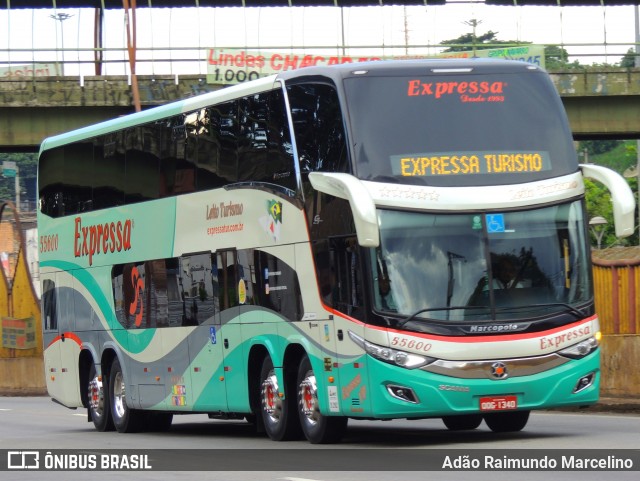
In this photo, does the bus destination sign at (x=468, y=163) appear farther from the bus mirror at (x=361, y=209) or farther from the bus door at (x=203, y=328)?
the bus door at (x=203, y=328)

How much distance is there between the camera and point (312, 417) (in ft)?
57.1

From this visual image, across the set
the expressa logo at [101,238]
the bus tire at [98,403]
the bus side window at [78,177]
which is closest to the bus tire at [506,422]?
the expressa logo at [101,238]

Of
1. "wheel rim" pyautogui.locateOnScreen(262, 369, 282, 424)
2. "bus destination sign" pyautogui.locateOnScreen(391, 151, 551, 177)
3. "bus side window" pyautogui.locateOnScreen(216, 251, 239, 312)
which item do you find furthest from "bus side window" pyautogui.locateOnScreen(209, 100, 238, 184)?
"bus destination sign" pyautogui.locateOnScreen(391, 151, 551, 177)

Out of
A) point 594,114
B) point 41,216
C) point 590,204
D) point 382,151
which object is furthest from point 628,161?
point 382,151

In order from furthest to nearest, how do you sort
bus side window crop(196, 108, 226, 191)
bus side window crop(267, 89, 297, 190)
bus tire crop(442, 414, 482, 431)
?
bus side window crop(196, 108, 226, 191) → bus tire crop(442, 414, 482, 431) → bus side window crop(267, 89, 297, 190)

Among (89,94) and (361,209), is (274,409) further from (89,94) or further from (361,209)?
(89,94)

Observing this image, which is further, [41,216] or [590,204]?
[590,204]

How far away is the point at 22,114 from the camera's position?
43.5 m

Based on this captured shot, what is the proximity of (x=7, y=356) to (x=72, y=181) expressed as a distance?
25.6m

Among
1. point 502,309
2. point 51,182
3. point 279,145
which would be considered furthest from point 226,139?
point 51,182

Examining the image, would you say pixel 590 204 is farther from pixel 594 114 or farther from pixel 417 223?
pixel 417 223

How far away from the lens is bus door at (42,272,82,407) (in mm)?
25047

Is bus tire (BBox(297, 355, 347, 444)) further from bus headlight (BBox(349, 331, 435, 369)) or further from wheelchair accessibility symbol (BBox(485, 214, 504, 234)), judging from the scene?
wheelchair accessibility symbol (BBox(485, 214, 504, 234))

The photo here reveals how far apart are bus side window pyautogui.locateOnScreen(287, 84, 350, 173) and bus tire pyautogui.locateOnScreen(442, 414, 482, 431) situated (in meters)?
3.89
